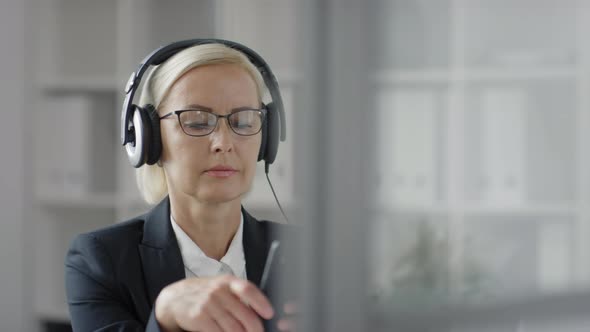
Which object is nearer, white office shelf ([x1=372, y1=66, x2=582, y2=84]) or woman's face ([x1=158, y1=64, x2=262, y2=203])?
white office shelf ([x1=372, y1=66, x2=582, y2=84])

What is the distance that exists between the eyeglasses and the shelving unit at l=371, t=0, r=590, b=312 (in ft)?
0.75

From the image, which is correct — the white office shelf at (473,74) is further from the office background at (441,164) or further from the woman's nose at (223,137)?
the woman's nose at (223,137)

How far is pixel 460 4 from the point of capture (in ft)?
1.29

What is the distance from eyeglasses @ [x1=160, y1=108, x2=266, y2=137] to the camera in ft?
1.91

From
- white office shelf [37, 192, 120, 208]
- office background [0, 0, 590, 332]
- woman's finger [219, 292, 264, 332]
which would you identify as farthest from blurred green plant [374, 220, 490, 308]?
white office shelf [37, 192, 120, 208]

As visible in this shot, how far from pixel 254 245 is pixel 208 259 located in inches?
2.2

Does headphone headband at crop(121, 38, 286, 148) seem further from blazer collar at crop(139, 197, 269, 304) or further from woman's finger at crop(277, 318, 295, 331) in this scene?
woman's finger at crop(277, 318, 295, 331)

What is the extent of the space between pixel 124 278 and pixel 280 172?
0.21 metres

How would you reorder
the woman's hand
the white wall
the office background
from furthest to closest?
the white wall → the woman's hand → the office background

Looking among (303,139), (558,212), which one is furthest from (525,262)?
(303,139)

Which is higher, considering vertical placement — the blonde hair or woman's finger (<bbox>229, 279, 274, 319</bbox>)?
the blonde hair

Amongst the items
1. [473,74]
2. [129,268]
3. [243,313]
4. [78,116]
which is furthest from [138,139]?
[78,116]

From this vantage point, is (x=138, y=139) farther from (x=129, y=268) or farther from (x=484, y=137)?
(x=484, y=137)

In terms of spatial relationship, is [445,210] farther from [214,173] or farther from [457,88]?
[214,173]
